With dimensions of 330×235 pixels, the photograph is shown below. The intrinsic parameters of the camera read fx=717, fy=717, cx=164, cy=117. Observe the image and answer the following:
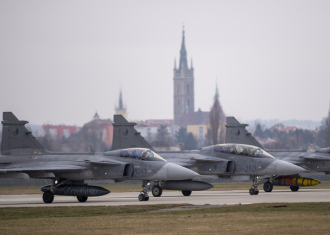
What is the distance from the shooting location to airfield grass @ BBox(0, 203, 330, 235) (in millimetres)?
18125

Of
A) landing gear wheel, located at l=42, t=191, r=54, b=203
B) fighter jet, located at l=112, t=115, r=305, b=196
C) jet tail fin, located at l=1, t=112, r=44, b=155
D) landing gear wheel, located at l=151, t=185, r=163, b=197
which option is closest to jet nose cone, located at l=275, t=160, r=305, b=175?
fighter jet, located at l=112, t=115, r=305, b=196

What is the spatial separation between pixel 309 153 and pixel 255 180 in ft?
23.3

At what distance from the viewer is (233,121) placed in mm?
39469

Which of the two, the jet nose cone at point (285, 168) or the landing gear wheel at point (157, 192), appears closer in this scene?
the landing gear wheel at point (157, 192)

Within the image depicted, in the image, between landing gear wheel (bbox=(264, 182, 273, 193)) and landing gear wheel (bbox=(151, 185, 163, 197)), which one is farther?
landing gear wheel (bbox=(264, 182, 273, 193))

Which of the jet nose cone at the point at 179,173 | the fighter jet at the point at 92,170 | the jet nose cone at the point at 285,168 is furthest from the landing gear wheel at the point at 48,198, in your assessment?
the jet nose cone at the point at 285,168

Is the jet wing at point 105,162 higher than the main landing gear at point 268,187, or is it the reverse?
the jet wing at point 105,162

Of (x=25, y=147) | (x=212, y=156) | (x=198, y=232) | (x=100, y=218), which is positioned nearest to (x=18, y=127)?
(x=25, y=147)

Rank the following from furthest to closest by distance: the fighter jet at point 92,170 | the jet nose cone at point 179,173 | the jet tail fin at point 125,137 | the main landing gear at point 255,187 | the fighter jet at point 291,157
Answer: the fighter jet at point 291,157
the jet tail fin at point 125,137
the main landing gear at point 255,187
the fighter jet at point 92,170
the jet nose cone at point 179,173

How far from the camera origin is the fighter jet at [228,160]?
3434 cm

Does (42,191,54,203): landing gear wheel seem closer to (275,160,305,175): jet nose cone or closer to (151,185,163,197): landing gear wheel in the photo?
(151,185,163,197): landing gear wheel

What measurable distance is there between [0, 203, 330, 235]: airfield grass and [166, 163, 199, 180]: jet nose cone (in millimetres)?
3760

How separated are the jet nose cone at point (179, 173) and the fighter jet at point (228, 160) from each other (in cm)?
398

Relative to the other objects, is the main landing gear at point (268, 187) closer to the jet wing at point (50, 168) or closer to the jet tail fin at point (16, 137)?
the jet wing at point (50, 168)
